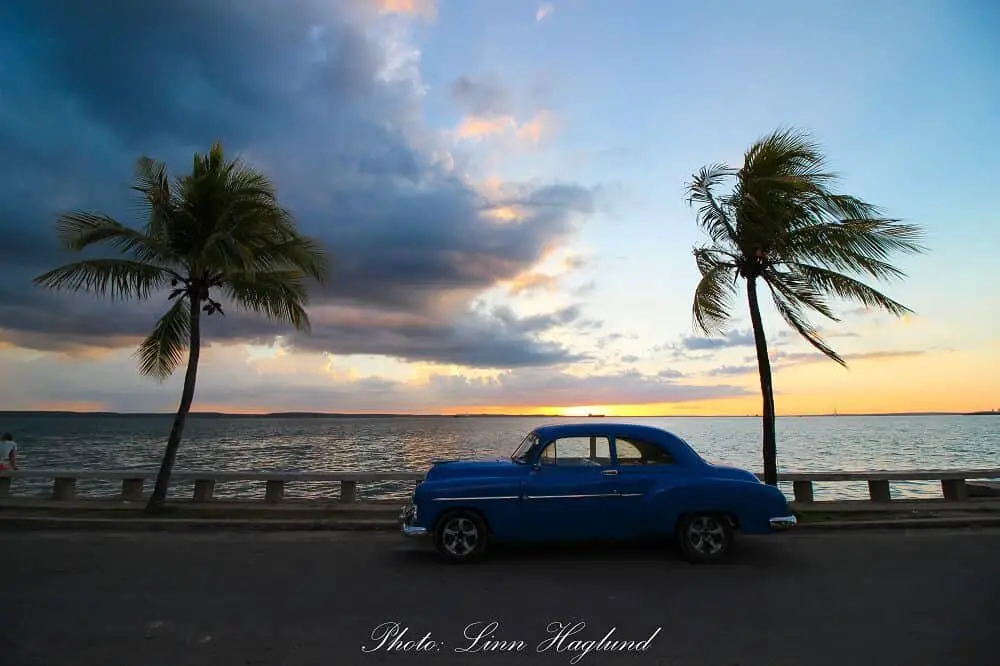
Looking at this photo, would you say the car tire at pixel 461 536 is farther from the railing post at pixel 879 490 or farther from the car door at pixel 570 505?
the railing post at pixel 879 490

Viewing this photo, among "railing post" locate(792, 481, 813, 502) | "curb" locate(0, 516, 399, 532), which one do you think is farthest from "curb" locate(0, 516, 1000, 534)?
"railing post" locate(792, 481, 813, 502)

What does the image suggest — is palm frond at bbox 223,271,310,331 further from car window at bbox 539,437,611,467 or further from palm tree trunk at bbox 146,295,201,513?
car window at bbox 539,437,611,467

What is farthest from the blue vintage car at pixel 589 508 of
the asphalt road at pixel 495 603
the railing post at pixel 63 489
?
the railing post at pixel 63 489

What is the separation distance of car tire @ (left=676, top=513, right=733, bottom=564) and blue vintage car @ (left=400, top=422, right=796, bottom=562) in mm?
13

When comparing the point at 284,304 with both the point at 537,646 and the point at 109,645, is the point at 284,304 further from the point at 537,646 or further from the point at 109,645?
the point at 537,646

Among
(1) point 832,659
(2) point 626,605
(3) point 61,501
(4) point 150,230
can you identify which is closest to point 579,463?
(2) point 626,605

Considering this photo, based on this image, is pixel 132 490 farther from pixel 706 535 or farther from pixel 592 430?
pixel 706 535

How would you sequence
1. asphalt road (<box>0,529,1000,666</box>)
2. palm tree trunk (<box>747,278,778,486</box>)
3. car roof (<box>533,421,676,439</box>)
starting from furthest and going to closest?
1. palm tree trunk (<box>747,278,778,486</box>)
2. car roof (<box>533,421,676,439</box>)
3. asphalt road (<box>0,529,1000,666</box>)

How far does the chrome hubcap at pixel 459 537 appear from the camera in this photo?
7.91 metres

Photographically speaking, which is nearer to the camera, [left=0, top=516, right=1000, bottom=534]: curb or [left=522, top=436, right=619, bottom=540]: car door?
[left=522, top=436, right=619, bottom=540]: car door

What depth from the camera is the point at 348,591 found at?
21.6ft

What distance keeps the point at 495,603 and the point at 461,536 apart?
72.3 inches

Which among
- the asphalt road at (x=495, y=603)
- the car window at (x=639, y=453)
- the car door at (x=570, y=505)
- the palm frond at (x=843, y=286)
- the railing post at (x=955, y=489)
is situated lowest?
the asphalt road at (x=495, y=603)

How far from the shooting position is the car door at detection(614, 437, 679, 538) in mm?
7973
